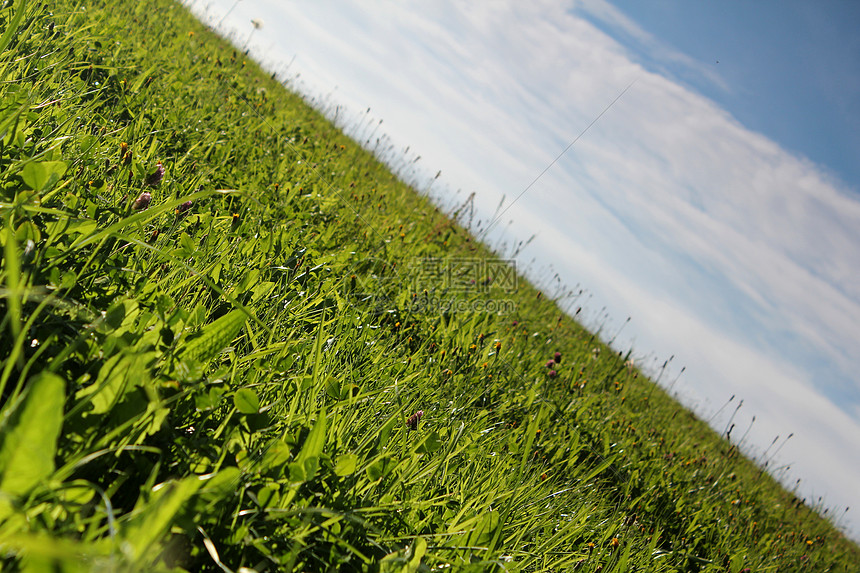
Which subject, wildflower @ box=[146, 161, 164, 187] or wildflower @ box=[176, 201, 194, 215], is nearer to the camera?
wildflower @ box=[146, 161, 164, 187]

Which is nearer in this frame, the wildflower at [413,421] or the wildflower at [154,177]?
the wildflower at [413,421]

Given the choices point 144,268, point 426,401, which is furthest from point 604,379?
point 144,268

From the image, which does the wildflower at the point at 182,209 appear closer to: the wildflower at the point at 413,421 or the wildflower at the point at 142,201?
the wildflower at the point at 142,201

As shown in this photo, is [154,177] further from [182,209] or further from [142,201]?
[142,201]

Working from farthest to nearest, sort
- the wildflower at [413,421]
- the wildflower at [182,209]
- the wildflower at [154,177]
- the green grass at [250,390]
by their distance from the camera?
the wildflower at [182,209] < the wildflower at [154,177] < the wildflower at [413,421] < the green grass at [250,390]

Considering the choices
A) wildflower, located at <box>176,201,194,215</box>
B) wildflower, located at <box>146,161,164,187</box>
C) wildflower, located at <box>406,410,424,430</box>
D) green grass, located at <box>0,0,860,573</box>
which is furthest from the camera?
wildflower, located at <box>176,201,194,215</box>

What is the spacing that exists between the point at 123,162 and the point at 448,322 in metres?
2.16

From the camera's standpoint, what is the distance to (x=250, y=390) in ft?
4.15

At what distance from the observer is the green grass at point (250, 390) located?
1.01m

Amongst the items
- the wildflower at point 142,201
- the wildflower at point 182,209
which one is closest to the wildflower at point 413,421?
the wildflower at point 142,201

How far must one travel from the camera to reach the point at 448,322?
11.8 feet

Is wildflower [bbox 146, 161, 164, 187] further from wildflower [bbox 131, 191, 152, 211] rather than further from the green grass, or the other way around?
wildflower [bbox 131, 191, 152, 211]

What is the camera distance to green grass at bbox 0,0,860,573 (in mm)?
1013

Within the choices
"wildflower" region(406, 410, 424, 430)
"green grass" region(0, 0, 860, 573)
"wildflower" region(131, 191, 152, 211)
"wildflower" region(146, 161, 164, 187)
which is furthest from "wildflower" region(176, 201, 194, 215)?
"wildflower" region(406, 410, 424, 430)
